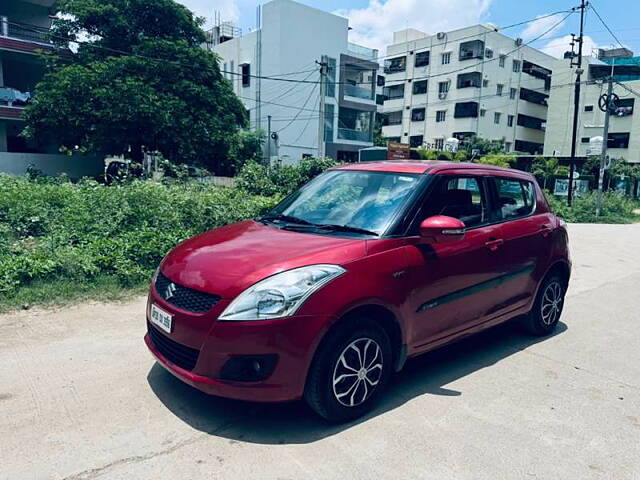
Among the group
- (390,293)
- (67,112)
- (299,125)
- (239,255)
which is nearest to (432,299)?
(390,293)

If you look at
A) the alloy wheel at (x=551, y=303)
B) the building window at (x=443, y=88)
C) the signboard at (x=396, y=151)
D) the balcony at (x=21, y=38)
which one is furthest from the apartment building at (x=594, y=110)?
the alloy wheel at (x=551, y=303)

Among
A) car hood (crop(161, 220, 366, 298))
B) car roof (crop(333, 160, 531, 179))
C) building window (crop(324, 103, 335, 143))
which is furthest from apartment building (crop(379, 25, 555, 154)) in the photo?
car hood (crop(161, 220, 366, 298))

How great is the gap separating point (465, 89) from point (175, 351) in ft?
161

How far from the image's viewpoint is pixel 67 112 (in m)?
17.8

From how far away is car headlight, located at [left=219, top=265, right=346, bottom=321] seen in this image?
9.29 ft

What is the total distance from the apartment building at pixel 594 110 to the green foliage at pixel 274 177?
3837 centimetres

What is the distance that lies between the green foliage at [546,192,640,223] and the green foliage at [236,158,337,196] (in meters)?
11.5

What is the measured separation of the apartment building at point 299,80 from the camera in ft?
119

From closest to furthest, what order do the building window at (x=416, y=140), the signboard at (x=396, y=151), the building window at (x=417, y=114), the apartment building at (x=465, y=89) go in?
the signboard at (x=396, y=151)
the apartment building at (x=465, y=89)
the building window at (x=417, y=114)
the building window at (x=416, y=140)

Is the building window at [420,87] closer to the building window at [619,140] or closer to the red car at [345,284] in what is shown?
the building window at [619,140]

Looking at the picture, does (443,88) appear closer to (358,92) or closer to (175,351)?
(358,92)

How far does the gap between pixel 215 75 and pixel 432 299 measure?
1940cm

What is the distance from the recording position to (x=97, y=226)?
7195 millimetres

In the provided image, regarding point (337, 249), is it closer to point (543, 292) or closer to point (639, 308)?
point (543, 292)
